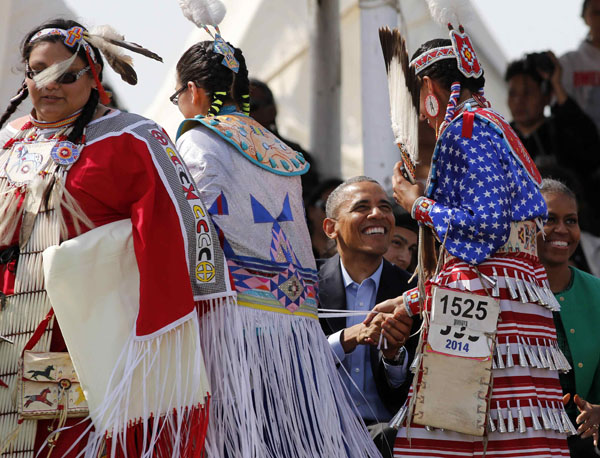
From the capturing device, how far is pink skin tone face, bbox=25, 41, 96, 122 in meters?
3.36

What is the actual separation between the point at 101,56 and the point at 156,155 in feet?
1.85

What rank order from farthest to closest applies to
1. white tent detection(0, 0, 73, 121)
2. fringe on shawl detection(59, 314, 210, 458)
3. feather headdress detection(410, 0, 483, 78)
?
white tent detection(0, 0, 73, 121) < feather headdress detection(410, 0, 483, 78) < fringe on shawl detection(59, 314, 210, 458)

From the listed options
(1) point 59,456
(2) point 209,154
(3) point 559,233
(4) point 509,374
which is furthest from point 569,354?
(1) point 59,456

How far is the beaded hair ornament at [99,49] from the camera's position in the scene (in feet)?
10.9

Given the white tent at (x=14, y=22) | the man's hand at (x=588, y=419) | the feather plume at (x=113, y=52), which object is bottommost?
the man's hand at (x=588, y=419)

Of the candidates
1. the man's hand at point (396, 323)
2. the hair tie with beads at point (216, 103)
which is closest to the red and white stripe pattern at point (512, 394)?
the man's hand at point (396, 323)

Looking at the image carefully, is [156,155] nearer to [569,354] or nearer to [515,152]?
[515,152]

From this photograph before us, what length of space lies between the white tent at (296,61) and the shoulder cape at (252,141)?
3.46 metres

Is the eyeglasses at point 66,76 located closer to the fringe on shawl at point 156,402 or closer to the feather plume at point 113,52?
the feather plume at point 113,52

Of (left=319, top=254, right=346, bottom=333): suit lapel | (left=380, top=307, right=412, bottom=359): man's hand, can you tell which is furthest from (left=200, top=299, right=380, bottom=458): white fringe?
(left=319, top=254, right=346, bottom=333): suit lapel

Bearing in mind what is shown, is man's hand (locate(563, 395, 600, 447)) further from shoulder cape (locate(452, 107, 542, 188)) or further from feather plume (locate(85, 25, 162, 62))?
feather plume (locate(85, 25, 162, 62))

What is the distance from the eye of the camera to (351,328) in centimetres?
398

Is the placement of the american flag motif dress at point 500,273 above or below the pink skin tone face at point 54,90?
below

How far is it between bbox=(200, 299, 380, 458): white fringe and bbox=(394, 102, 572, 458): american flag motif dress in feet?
0.88
